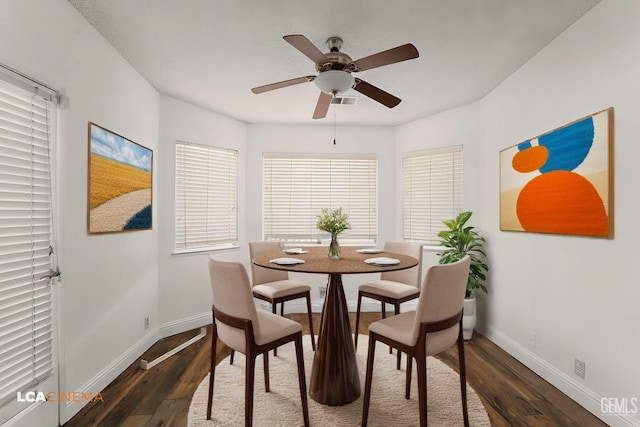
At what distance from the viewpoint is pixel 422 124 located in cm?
423

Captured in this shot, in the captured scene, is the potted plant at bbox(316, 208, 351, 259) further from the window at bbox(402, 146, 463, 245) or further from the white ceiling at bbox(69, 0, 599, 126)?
the window at bbox(402, 146, 463, 245)

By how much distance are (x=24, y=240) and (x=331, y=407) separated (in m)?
2.09

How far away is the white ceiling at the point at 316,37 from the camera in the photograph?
1.98m

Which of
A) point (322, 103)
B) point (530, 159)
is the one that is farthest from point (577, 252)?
point (322, 103)

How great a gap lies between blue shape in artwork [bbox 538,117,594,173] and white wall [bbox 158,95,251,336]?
3.46m

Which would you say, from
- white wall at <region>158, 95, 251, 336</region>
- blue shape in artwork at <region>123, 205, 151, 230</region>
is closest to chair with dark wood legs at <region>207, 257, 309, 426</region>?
blue shape in artwork at <region>123, 205, 151, 230</region>

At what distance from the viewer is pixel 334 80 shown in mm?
2039

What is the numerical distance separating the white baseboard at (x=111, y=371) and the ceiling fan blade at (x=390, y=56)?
2.84 metres

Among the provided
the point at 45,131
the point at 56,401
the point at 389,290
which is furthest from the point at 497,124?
the point at 56,401

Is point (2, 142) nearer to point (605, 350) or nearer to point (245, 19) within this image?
point (245, 19)

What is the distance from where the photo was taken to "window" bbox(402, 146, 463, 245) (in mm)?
3975

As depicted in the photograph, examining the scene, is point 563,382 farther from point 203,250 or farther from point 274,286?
point 203,250

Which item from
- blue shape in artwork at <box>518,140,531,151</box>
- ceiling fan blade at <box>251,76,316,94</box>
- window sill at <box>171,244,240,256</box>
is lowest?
window sill at <box>171,244,240,256</box>

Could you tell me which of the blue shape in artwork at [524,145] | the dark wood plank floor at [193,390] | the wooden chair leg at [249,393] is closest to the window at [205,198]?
the dark wood plank floor at [193,390]
